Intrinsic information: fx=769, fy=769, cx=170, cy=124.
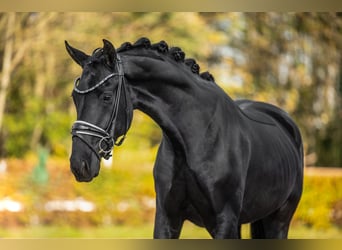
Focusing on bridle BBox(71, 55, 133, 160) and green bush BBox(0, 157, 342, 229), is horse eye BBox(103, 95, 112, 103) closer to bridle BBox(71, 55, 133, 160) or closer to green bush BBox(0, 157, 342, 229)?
bridle BBox(71, 55, 133, 160)

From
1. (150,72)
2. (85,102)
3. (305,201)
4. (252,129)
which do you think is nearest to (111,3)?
(85,102)

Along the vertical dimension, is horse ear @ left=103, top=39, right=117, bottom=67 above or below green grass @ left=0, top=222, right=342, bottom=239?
above

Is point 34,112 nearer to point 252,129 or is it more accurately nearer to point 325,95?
point 325,95

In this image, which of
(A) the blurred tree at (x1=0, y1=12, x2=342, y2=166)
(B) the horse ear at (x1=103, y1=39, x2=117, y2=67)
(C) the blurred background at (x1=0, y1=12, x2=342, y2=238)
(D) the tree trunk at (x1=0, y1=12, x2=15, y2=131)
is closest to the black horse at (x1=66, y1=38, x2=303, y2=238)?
(B) the horse ear at (x1=103, y1=39, x2=117, y2=67)

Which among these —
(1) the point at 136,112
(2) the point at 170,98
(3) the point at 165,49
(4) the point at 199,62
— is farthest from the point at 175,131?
(4) the point at 199,62

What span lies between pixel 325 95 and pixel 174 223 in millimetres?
16915

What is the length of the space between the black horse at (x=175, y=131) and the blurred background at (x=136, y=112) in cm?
997

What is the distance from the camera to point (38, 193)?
15594 mm

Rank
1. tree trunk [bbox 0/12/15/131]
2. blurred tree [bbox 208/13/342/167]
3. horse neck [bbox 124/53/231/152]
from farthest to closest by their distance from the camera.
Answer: blurred tree [bbox 208/13/342/167]
tree trunk [bbox 0/12/15/131]
horse neck [bbox 124/53/231/152]

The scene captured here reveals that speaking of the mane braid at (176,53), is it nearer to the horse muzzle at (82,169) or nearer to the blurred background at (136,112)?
the horse muzzle at (82,169)

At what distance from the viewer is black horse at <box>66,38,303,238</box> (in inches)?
131

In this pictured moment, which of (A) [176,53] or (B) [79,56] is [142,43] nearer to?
(A) [176,53]

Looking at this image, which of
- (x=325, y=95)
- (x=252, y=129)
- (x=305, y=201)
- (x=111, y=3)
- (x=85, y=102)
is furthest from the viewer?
(x=325, y=95)

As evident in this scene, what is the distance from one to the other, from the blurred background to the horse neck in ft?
33.3
